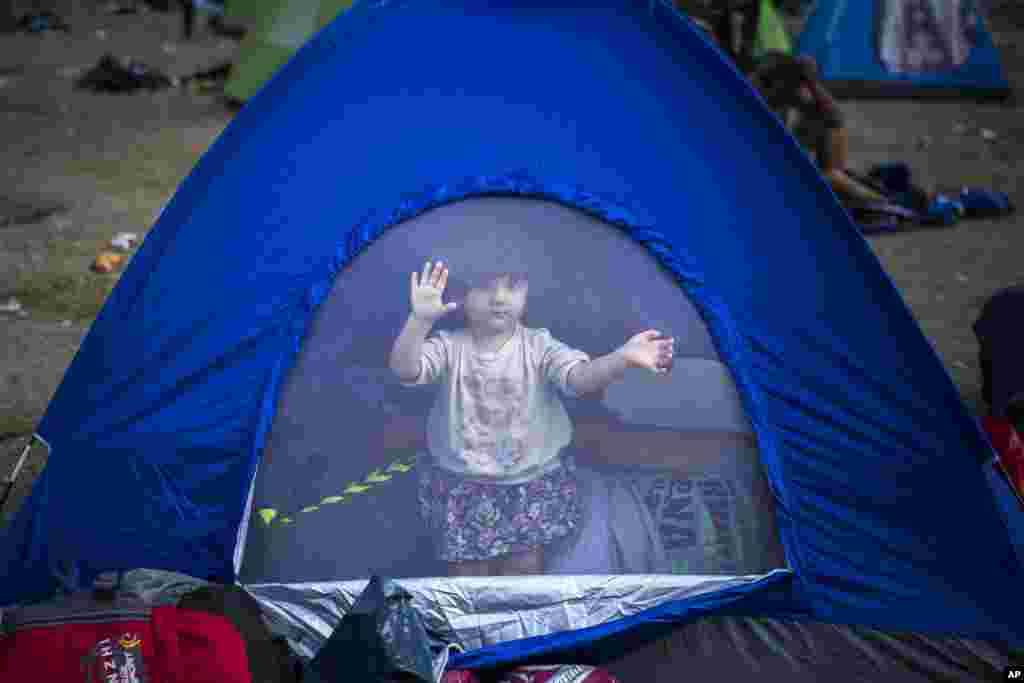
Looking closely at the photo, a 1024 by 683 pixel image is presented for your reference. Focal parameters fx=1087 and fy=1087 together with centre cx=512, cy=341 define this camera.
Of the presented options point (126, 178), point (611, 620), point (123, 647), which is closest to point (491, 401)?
point (611, 620)

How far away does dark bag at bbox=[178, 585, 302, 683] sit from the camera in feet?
8.50

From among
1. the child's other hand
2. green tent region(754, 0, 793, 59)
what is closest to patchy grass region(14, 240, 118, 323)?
the child's other hand

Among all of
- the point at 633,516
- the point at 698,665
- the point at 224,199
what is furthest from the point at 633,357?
the point at 224,199

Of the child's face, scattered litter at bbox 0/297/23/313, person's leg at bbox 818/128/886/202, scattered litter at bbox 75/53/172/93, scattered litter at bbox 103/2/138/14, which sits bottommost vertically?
the child's face

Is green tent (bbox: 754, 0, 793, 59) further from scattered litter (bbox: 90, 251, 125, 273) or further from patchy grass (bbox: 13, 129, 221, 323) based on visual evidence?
scattered litter (bbox: 90, 251, 125, 273)

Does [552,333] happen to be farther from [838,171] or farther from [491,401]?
[838,171]

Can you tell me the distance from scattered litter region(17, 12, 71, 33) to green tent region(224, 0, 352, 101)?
14.2ft

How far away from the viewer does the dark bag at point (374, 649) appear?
2.60 meters

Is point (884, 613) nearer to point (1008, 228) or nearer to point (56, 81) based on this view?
point (1008, 228)

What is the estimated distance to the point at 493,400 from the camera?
2.90 meters

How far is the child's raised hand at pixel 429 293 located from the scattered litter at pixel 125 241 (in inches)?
136

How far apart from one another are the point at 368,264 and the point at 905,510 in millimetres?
1589

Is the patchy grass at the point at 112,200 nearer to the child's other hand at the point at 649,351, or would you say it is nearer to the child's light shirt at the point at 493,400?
the child's light shirt at the point at 493,400

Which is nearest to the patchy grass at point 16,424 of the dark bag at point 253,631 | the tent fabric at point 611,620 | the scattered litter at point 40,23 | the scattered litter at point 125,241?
the tent fabric at point 611,620
